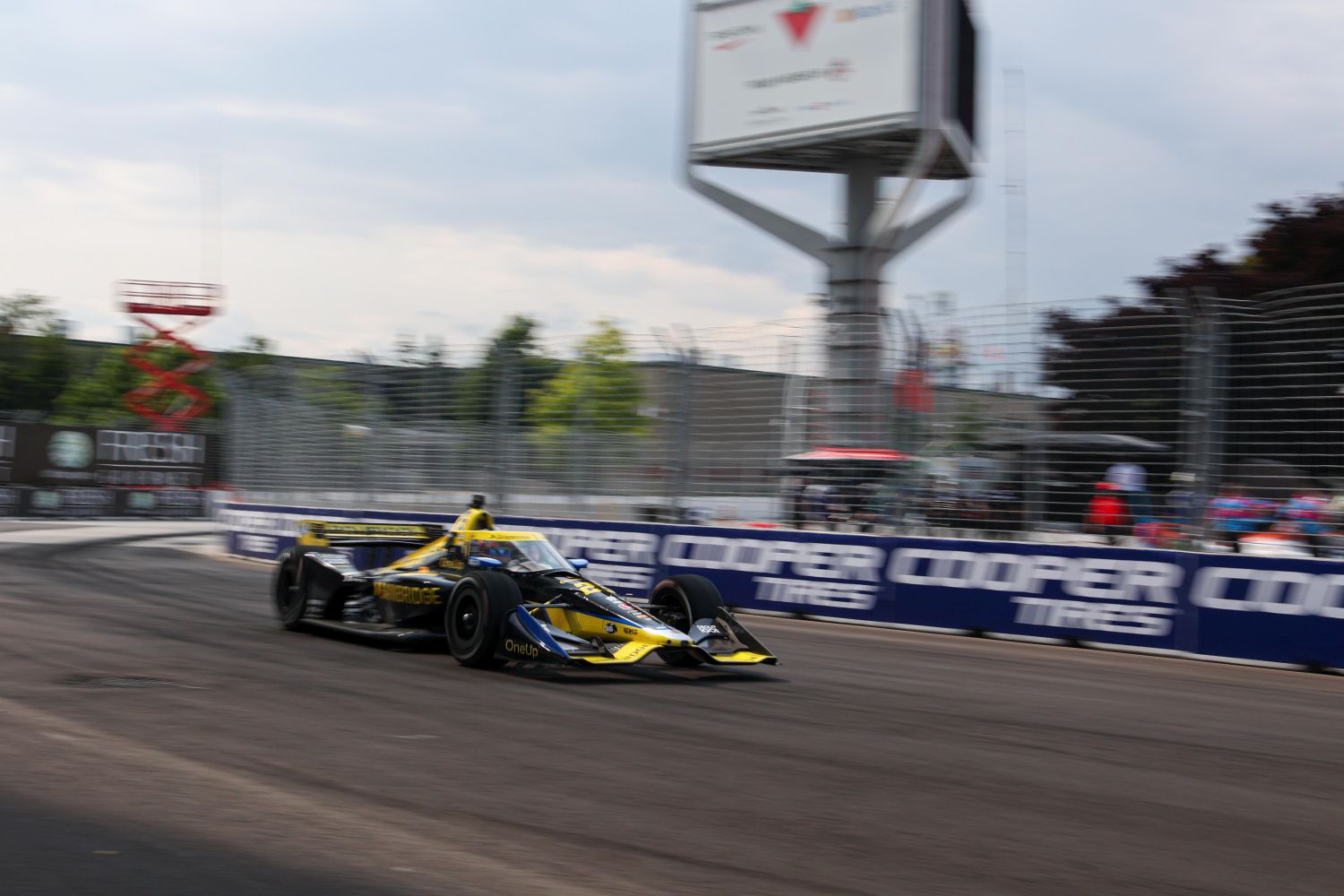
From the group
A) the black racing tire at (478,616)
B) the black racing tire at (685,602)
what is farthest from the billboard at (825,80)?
the black racing tire at (478,616)

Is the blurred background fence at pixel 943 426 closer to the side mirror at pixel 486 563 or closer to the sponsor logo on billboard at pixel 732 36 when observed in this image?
the side mirror at pixel 486 563

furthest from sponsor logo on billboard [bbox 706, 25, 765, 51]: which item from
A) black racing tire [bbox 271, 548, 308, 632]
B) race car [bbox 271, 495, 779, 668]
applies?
black racing tire [bbox 271, 548, 308, 632]

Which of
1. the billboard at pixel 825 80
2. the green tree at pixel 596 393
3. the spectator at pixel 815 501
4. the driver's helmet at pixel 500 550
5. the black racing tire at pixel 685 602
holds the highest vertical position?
the billboard at pixel 825 80

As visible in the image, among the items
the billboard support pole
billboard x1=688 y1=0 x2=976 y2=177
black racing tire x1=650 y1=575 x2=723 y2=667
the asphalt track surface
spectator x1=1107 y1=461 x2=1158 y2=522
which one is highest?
billboard x1=688 y1=0 x2=976 y2=177

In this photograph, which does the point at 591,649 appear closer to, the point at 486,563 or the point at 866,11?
the point at 486,563

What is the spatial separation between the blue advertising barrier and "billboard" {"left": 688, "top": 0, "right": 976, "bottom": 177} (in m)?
13.3

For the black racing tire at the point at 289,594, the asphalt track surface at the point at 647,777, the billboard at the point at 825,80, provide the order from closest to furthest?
the asphalt track surface at the point at 647,777 < the black racing tire at the point at 289,594 < the billboard at the point at 825,80

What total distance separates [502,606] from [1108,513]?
5.75 metres

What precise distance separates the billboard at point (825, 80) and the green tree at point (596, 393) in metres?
11.5

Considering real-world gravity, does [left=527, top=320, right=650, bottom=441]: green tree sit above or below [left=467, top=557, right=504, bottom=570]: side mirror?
above

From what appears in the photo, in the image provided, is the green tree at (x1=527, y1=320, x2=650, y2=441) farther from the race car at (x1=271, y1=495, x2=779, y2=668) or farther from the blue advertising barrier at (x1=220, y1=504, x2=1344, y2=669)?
the race car at (x1=271, y1=495, x2=779, y2=668)

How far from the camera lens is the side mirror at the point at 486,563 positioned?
9.48 meters

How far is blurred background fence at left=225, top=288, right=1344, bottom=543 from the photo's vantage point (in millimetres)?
11000

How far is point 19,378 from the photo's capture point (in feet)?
236
